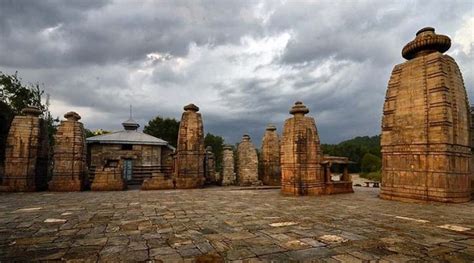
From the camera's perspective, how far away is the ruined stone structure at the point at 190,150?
634 inches

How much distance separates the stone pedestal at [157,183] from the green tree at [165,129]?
2638cm

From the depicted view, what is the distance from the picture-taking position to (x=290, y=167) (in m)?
12.2

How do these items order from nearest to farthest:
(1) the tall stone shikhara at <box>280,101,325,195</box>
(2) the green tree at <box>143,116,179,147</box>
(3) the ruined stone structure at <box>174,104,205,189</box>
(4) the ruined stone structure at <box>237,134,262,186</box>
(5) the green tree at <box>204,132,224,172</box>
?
(1) the tall stone shikhara at <box>280,101,325,195</box>, (3) the ruined stone structure at <box>174,104,205,189</box>, (4) the ruined stone structure at <box>237,134,262,186</box>, (2) the green tree at <box>143,116,179,147</box>, (5) the green tree at <box>204,132,224,172</box>

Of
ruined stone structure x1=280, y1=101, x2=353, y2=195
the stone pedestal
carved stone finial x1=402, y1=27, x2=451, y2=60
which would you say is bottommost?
the stone pedestal

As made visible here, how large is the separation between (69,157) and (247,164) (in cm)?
1130

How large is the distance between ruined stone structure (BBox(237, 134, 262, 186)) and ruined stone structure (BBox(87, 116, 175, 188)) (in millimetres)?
5753

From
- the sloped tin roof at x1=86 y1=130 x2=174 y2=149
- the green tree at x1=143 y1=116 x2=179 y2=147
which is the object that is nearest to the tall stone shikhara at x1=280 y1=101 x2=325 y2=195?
the sloped tin roof at x1=86 y1=130 x2=174 y2=149

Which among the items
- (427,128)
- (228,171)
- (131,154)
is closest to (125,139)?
(131,154)

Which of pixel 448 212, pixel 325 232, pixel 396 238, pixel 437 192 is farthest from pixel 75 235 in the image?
pixel 437 192

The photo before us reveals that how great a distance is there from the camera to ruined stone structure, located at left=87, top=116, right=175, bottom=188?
20797 millimetres

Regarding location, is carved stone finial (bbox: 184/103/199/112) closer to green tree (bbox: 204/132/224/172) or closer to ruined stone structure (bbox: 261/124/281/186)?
ruined stone structure (bbox: 261/124/281/186)

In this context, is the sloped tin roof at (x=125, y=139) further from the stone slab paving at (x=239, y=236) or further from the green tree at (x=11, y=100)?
the stone slab paving at (x=239, y=236)

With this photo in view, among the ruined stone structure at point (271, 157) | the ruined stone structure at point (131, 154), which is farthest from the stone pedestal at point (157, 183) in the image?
the ruined stone structure at point (271, 157)

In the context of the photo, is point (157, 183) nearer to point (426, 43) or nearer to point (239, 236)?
point (239, 236)
